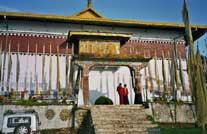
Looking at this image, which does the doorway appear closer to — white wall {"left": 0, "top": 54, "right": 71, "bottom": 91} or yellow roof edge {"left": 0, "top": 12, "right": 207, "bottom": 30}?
white wall {"left": 0, "top": 54, "right": 71, "bottom": 91}

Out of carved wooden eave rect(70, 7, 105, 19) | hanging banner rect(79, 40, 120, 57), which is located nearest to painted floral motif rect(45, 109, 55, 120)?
hanging banner rect(79, 40, 120, 57)

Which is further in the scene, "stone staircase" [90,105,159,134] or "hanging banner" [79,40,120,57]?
"hanging banner" [79,40,120,57]

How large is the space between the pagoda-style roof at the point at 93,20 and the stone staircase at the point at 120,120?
847cm

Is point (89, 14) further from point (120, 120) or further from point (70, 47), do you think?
point (120, 120)

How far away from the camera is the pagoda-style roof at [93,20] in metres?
17.4

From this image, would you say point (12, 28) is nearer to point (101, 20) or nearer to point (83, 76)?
point (101, 20)

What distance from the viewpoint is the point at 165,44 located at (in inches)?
792

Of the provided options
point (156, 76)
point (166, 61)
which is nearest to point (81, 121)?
point (156, 76)

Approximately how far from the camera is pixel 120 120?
10.6m

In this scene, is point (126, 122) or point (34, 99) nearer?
point (126, 122)

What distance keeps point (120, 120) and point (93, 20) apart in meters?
9.82

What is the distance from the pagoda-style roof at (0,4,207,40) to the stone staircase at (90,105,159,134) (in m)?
8.47

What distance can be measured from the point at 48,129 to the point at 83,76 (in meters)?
3.28

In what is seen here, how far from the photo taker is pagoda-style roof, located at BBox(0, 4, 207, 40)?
1744cm
